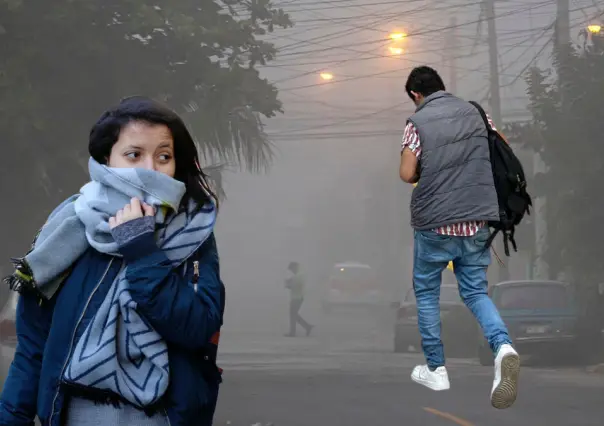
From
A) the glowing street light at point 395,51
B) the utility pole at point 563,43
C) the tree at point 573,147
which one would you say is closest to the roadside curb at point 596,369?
the tree at point 573,147

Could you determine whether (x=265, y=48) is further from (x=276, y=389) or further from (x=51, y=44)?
(x=276, y=389)

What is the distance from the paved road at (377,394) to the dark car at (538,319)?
843 mm

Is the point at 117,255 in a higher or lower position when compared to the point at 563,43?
lower

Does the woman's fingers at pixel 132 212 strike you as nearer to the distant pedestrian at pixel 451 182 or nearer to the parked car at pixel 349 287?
the distant pedestrian at pixel 451 182

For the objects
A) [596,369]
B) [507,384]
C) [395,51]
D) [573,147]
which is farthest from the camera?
[395,51]

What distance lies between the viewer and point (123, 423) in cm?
296

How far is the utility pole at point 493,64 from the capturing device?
95.4 feet

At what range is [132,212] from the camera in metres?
2.96

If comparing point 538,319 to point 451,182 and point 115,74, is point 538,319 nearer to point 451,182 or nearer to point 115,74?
point 115,74

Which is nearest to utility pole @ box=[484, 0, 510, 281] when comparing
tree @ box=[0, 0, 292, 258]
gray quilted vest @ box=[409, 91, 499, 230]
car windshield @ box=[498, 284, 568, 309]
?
tree @ box=[0, 0, 292, 258]

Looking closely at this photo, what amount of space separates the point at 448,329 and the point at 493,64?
8791 mm

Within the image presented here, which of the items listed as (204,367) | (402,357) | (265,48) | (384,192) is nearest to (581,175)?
(402,357)

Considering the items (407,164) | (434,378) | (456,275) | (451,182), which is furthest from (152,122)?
(434,378)

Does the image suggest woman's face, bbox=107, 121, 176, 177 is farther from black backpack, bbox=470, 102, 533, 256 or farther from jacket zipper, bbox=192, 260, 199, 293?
black backpack, bbox=470, 102, 533, 256
